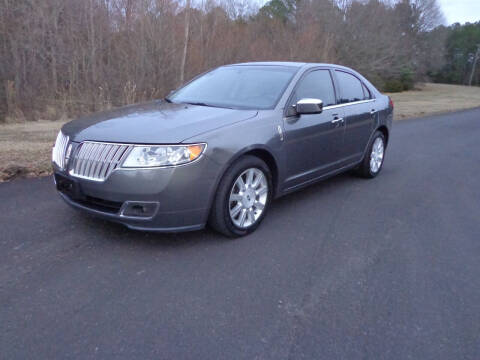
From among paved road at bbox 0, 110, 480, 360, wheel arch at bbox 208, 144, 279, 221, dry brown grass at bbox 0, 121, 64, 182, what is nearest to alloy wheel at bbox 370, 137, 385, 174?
paved road at bbox 0, 110, 480, 360

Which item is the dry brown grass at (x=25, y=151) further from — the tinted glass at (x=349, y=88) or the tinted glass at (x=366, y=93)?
the tinted glass at (x=366, y=93)

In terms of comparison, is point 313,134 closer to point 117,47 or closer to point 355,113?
point 355,113

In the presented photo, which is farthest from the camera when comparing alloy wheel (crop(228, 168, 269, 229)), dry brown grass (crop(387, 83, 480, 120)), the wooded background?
dry brown grass (crop(387, 83, 480, 120))

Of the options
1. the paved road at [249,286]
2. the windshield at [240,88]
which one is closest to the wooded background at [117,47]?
→ the windshield at [240,88]

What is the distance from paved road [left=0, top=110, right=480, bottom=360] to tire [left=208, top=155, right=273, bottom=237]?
0.16 meters

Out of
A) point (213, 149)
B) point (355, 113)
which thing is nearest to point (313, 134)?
point (355, 113)

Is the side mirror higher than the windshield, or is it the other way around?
the windshield

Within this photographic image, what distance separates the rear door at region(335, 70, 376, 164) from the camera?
5.43 m

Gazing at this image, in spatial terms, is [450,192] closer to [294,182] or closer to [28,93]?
[294,182]

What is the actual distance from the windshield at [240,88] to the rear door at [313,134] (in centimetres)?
22

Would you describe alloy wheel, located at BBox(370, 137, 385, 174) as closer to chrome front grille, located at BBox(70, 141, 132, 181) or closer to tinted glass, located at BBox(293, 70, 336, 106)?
tinted glass, located at BBox(293, 70, 336, 106)

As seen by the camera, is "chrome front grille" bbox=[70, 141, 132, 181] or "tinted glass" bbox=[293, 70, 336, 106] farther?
"tinted glass" bbox=[293, 70, 336, 106]

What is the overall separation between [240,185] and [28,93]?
10181mm

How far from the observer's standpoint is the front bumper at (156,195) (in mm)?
3340
